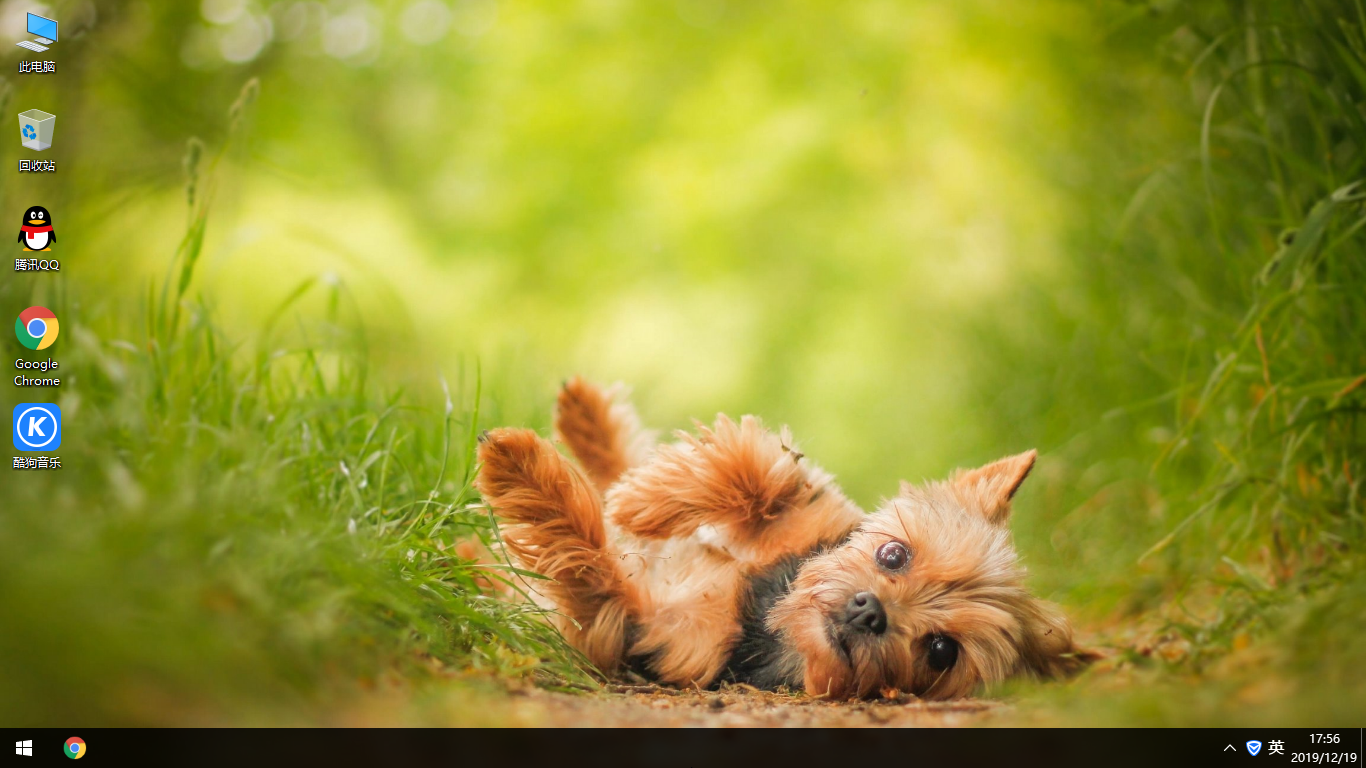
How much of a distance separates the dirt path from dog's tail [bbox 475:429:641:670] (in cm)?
17

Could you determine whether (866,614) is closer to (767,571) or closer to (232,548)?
(767,571)

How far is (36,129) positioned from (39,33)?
10.6 inches

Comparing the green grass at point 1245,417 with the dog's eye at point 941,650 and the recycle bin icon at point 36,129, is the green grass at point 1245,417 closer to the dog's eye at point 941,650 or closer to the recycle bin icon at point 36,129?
the dog's eye at point 941,650

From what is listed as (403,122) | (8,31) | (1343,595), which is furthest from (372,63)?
(1343,595)

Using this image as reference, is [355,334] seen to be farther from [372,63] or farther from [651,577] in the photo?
[372,63]

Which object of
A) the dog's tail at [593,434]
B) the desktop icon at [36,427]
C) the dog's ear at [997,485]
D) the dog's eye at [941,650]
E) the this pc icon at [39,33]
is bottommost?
the dog's eye at [941,650]

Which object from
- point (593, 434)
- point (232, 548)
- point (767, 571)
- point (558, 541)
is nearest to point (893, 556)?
point (767, 571)

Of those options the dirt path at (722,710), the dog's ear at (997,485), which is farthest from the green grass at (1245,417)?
the dog's ear at (997,485)

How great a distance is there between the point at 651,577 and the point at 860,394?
4.98 metres

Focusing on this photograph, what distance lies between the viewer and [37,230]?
217cm

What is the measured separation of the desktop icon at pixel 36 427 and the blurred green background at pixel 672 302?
0.04m

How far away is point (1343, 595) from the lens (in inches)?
67.1

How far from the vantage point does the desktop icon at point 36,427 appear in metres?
1.68

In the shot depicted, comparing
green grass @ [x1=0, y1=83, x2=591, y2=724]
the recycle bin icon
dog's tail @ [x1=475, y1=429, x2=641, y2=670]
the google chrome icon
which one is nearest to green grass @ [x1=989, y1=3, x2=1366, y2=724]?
dog's tail @ [x1=475, y1=429, x2=641, y2=670]
